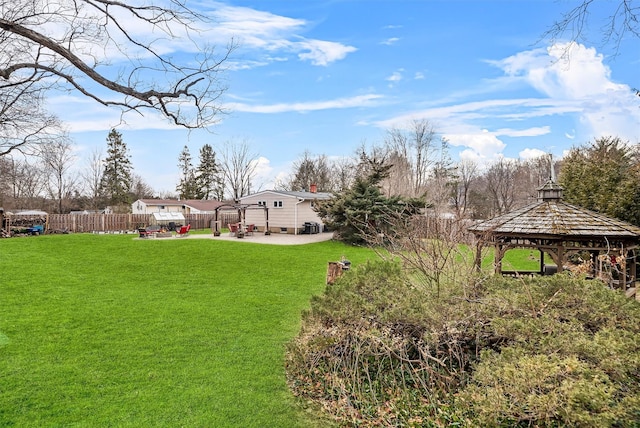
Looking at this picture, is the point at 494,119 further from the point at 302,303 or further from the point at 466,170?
the point at 466,170

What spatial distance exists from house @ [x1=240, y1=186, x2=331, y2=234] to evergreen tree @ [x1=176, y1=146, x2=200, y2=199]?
2371 cm

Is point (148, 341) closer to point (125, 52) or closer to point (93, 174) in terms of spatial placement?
point (125, 52)

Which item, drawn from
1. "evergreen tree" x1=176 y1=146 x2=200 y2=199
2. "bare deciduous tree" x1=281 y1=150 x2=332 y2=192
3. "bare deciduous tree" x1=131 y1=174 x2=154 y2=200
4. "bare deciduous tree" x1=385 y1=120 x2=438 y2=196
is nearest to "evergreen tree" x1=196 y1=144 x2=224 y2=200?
"evergreen tree" x1=176 y1=146 x2=200 y2=199

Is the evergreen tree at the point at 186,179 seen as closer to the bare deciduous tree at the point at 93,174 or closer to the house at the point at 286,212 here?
the bare deciduous tree at the point at 93,174

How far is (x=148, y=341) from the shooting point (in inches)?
241

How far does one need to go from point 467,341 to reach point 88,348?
5.51 meters

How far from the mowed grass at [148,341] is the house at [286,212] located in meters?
9.64

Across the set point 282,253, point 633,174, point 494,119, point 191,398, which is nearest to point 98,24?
point 191,398

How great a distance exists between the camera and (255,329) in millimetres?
6836

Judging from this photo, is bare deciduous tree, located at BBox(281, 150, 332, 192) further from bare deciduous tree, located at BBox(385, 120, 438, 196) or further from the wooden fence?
the wooden fence

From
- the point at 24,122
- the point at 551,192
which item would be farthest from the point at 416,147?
the point at 24,122

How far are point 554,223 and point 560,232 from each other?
35cm

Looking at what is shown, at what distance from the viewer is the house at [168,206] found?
3587cm

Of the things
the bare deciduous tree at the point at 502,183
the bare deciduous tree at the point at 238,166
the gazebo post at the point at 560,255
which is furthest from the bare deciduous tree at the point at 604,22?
the bare deciduous tree at the point at 238,166
